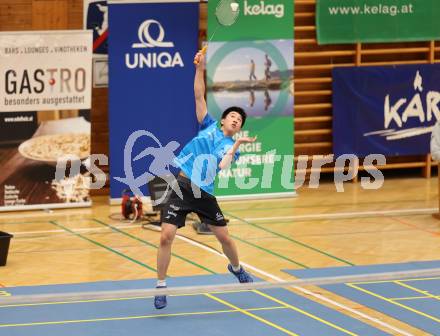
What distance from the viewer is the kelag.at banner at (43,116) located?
17.9 metres

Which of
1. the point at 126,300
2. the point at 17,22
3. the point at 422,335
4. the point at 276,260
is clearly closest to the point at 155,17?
the point at 17,22

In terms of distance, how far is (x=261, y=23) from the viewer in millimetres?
19125

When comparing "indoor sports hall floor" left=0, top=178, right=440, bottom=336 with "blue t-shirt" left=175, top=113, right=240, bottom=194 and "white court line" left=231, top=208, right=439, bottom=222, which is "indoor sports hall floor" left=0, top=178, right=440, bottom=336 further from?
"blue t-shirt" left=175, top=113, right=240, bottom=194

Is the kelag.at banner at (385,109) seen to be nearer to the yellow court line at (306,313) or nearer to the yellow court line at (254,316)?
the yellow court line at (306,313)

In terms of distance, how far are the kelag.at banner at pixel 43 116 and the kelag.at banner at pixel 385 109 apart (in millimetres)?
4851

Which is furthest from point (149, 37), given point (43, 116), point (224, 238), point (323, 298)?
point (323, 298)

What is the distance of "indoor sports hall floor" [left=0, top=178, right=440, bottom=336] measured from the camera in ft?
41.1

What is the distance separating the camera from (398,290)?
13.9 meters

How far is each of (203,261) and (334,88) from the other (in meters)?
6.23

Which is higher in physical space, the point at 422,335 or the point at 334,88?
the point at 334,88

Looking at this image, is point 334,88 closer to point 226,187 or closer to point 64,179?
point 226,187

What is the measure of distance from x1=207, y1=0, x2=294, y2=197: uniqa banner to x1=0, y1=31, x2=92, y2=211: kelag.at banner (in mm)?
2204

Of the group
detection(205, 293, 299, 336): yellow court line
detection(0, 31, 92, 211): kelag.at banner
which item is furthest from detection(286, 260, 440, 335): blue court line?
detection(0, 31, 92, 211): kelag.at banner

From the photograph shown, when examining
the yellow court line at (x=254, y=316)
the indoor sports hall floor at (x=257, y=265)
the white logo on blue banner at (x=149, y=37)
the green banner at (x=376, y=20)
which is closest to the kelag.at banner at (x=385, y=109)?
the green banner at (x=376, y=20)
